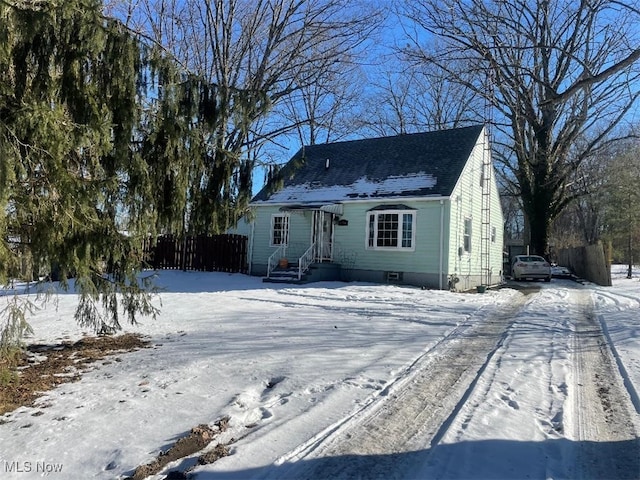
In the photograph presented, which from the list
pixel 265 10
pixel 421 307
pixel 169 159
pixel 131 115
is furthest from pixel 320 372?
pixel 265 10

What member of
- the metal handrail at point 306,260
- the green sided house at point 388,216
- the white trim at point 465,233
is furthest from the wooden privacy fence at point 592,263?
the metal handrail at point 306,260

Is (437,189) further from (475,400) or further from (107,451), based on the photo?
(107,451)

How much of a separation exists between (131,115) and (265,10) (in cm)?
1701

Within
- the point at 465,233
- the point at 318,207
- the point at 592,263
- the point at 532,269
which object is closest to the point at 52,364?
the point at 318,207

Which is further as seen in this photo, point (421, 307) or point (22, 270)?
point (421, 307)

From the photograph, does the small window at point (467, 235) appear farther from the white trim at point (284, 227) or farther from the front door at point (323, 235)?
the white trim at point (284, 227)

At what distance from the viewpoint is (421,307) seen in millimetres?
11180

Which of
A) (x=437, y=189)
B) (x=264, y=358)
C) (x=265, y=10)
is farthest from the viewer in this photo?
(x=265, y=10)

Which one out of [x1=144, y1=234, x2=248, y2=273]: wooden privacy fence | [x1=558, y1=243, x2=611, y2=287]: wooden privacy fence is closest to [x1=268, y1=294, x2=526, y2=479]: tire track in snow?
[x1=144, y1=234, x2=248, y2=273]: wooden privacy fence

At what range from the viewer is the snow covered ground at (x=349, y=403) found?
3.23 meters

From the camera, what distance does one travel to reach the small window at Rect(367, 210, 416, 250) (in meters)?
16.9

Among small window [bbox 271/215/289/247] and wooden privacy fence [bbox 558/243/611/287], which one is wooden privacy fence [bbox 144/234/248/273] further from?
wooden privacy fence [bbox 558/243/611/287]
